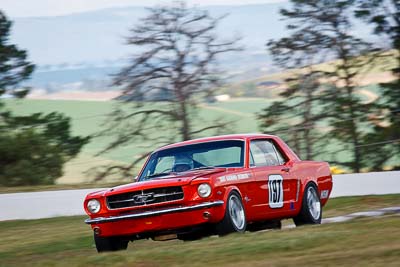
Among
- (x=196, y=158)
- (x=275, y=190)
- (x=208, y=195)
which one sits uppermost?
(x=196, y=158)

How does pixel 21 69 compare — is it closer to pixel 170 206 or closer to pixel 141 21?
pixel 141 21

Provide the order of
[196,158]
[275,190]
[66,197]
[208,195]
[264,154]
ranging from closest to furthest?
[208,195] < [196,158] < [275,190] < [264,154] < [66,197]

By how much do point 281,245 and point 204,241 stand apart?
4.65 ft

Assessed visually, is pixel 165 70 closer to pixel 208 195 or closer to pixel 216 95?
pixel 216 95

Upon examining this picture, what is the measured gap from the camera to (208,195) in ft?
37.4

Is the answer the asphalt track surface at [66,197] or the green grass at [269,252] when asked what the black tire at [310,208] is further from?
the asphalt track surface at [66,197]

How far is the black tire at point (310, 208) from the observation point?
13484mm

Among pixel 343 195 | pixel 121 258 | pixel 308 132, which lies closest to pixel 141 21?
pixel 308 132

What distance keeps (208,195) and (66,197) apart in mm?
8572

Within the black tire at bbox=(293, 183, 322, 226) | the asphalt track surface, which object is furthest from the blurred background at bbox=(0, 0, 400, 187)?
the black tire at bbox=(293, 183, 322, 226)

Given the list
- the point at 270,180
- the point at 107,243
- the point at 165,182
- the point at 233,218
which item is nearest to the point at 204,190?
the point at 165,182

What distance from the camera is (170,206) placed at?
11.5 meters

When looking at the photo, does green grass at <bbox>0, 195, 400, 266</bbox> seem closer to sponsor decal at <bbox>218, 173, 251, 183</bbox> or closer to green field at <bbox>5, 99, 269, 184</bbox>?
sponsor decal at <bbox>218, 173, 251, 183</bbox>

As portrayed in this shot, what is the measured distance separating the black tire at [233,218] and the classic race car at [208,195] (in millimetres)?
11
